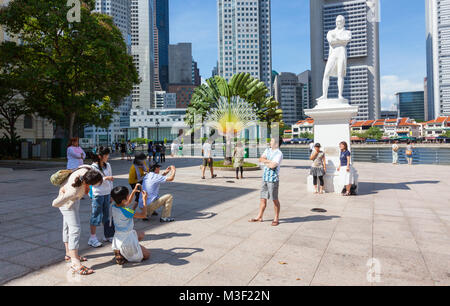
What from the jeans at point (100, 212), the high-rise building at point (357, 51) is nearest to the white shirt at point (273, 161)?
the jeans at point (100, 212)

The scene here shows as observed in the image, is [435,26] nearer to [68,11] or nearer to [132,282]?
[68,11]

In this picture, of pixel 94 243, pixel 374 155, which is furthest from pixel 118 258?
pixel 374 155

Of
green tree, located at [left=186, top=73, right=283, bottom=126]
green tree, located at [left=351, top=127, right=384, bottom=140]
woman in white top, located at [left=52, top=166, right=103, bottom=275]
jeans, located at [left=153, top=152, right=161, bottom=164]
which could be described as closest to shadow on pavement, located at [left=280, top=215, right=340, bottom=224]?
woman in white top, located at [left=52, top=166, right=103, bottom=275]

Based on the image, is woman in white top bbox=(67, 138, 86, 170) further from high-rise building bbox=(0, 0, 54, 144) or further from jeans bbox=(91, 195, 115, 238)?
high-rise building bbox=(0, 0, 54, 144)

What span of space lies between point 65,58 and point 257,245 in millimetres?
24150

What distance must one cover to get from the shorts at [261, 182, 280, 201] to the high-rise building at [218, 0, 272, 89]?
534ft

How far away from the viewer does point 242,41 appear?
168m

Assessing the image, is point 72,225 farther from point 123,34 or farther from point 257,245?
point 123,34

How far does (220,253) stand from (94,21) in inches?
987

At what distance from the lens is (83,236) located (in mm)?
5676

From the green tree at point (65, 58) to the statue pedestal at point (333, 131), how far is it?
1908cm

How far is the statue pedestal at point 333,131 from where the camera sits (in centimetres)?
1020
